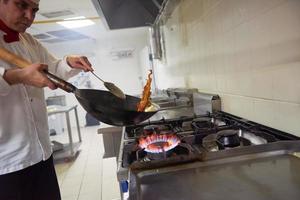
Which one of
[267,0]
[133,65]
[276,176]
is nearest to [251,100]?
[267,0]

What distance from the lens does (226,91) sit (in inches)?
50.2

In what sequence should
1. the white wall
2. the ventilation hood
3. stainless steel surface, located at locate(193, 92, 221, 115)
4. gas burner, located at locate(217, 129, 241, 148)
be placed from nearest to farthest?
gas burner, located at locate(217, 129, 241, 148) → stainless steel surface, located at locate(193, 92, 221, 115) → the ventilation hood → the white wall

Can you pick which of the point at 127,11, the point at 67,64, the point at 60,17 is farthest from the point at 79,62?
the point at 60,17

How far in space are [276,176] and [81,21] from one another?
145 inches

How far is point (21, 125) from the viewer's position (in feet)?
3.22

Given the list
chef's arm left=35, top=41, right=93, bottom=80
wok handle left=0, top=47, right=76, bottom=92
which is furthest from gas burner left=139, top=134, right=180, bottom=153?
chef's arm left=35, top=41, right=93, bottom=80

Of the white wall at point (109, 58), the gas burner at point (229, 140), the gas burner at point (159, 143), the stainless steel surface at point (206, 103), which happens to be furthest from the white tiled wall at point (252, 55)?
the white wall at point (109, 58)

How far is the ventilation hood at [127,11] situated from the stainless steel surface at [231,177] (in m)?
1.17

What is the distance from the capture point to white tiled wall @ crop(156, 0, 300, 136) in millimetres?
761

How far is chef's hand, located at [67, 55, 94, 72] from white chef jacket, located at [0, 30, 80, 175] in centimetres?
16

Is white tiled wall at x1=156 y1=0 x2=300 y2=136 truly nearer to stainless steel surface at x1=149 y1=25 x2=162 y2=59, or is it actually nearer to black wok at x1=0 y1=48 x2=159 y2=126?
black wok at x1=0 y1=48 x2=159 y2=126

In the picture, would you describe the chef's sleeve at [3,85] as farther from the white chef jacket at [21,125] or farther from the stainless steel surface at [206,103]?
the stainless steel surface at [206,103]

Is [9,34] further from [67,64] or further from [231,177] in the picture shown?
[231,177]

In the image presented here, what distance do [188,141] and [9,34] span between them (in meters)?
0.79
